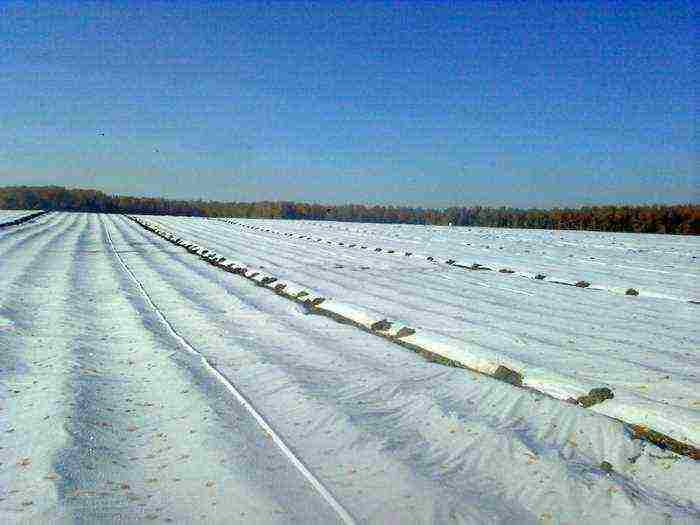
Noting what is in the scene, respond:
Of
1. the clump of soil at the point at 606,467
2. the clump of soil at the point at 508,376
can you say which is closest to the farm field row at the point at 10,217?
the clump of soil at the point at 508,376

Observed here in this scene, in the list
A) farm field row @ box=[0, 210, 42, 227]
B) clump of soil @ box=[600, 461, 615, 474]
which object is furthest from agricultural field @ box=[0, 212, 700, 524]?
farm field row @ box=[0, 210, 42, 227]

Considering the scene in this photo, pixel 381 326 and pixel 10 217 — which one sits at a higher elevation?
pixel 381 326

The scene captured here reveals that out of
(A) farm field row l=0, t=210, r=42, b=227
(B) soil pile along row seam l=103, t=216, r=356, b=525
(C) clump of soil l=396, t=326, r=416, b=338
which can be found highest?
(C) clump of soil l=396, t=326, r=416, b=338

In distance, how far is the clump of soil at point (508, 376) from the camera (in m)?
3.91

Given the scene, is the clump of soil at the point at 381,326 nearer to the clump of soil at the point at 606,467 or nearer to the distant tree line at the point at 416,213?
the clump of soil at the point at 606,467

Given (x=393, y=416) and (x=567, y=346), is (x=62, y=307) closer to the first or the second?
(x=393, y=416)

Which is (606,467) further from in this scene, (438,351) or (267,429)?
(438,351)

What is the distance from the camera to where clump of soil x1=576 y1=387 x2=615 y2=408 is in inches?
134

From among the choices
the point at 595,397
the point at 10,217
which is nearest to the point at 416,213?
the point at 10,217

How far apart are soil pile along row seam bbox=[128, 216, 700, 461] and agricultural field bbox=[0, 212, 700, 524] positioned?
0.7 inches

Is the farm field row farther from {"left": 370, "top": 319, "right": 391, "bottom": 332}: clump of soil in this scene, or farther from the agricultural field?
{"left": 370, "top": 319, "right": 391, "bottom": 332}: clump of soil

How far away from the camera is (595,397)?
3455 millimetres

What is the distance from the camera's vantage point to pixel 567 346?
4828mm

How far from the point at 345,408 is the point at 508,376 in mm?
1309
